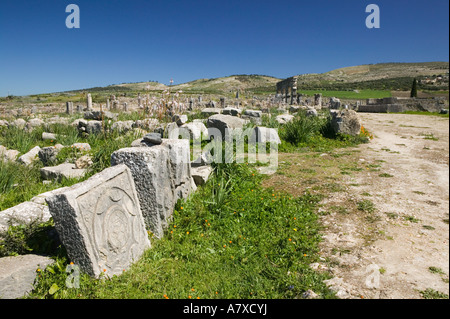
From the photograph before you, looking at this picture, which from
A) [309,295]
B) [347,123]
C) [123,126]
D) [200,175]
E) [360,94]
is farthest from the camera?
[360,94]

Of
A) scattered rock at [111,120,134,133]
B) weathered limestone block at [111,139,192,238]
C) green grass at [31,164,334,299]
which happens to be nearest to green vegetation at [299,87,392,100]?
scattered rock at [111,120,134,133]

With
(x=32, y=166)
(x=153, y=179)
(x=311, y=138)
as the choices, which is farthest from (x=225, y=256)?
(x=311, y=138)

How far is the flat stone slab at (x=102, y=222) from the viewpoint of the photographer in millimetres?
2844

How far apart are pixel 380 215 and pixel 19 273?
16.1 feet

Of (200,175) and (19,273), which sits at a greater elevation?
(200,175)

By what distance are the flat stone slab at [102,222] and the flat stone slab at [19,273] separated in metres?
0.42

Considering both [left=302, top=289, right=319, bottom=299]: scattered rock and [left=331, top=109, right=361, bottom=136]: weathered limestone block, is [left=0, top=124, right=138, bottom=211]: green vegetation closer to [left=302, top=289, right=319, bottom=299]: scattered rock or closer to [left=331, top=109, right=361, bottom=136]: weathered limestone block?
[left=302, top=289, right=319, bottom=299]: scattered rock

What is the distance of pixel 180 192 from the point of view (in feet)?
15.9

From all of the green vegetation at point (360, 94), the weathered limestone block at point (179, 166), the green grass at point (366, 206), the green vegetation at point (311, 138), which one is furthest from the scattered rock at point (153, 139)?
the green vegetation at point (360, 94)

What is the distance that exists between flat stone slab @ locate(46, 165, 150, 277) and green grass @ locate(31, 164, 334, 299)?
0.59 ft

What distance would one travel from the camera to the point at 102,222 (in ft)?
10.2

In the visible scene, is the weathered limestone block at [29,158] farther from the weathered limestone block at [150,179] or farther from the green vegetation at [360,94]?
Answer: the green vegetation at [360,94]

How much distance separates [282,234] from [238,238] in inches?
25.9

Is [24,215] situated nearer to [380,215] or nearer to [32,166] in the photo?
[32,166]
